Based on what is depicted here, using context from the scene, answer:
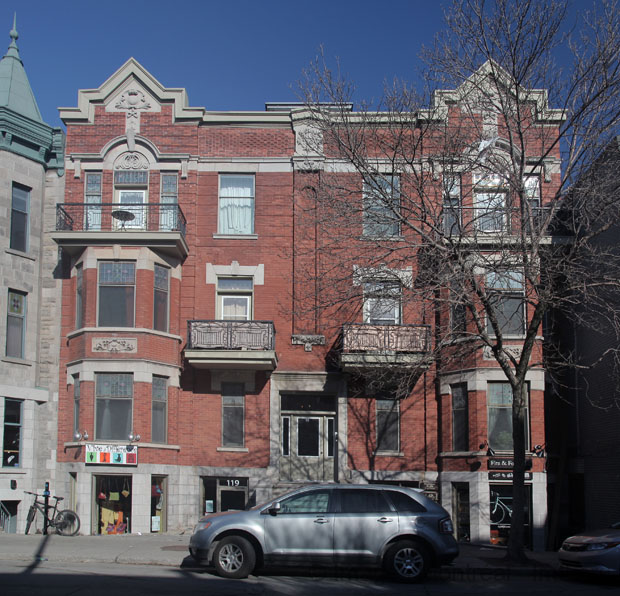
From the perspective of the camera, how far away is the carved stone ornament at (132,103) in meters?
22.8

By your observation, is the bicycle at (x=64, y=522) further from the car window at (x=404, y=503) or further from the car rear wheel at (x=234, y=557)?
the car window at (x=404, y=503)

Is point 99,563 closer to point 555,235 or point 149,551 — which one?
point 149,551

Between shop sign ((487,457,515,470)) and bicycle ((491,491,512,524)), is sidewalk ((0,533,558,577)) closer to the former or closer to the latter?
bicycle ((491,491,512,524))

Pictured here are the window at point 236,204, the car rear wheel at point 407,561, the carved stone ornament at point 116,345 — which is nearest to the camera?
the car rear wheel at point 407,561

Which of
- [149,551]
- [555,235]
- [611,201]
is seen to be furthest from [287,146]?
[149,551]

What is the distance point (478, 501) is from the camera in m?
20.2

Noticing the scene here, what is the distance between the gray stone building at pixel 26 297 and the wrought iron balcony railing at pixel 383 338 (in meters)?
8.22

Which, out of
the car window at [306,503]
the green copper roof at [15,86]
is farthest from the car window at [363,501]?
the green copper roof at [15,86]

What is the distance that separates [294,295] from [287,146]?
4463 millimetres

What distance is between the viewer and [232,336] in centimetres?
2102

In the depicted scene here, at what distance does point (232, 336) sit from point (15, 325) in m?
6.00

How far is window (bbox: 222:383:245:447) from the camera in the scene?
21719mm

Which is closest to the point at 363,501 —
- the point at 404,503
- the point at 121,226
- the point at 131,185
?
the point at 404,503

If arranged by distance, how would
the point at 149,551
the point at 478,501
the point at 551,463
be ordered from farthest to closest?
the point at 551,463 → the point at 478,501 → the point at 149,551
